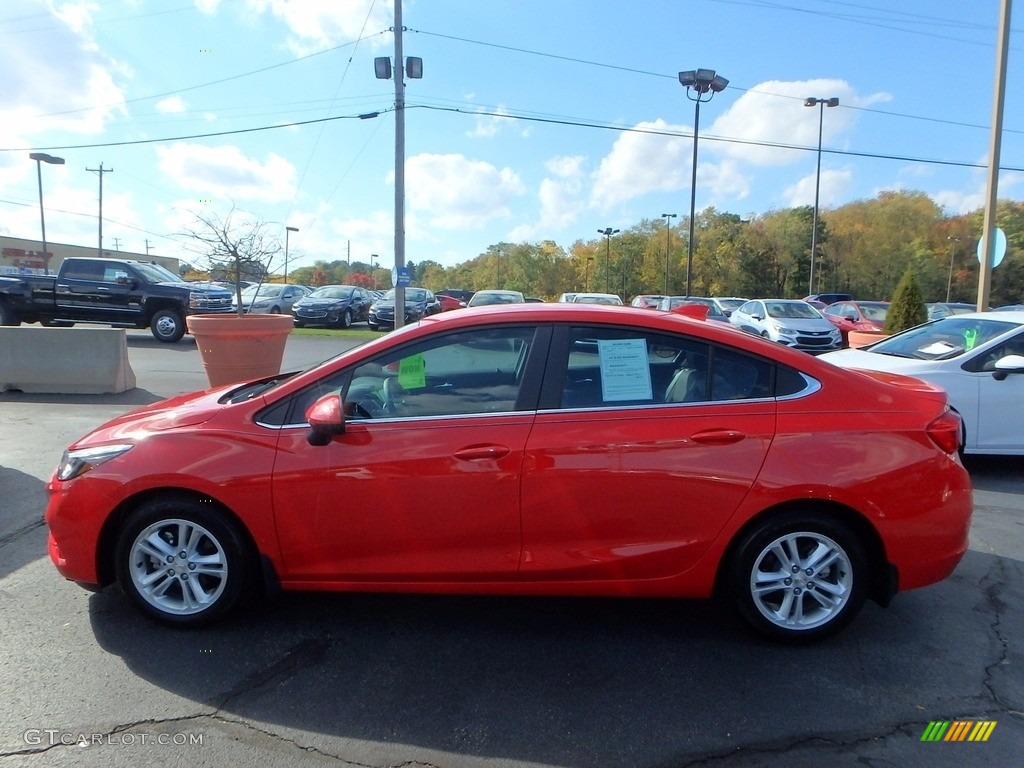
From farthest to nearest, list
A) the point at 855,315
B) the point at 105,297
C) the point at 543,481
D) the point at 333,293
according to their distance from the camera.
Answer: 1. the point at 333,293
2. the point at 855,315
3. the point at 105,297
4. the point at 543,481

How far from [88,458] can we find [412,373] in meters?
1.63

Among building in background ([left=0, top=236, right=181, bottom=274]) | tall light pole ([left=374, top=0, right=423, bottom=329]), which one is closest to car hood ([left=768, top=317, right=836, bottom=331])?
tall light pole ([left=374, top=0, right=423, bottom=329])

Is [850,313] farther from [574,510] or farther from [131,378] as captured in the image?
[574,510]

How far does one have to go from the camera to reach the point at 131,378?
10711 millimetres

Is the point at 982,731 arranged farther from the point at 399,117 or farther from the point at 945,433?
the point at 399,117

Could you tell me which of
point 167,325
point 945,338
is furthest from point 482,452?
point 167,325

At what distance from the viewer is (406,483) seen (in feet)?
11.1

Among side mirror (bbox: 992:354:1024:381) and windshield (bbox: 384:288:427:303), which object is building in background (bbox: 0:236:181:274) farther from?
side mirror (bbox: 992:354:1024:381)

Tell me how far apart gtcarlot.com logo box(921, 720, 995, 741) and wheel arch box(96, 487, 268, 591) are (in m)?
2.93

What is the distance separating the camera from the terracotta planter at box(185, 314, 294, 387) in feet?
27.5

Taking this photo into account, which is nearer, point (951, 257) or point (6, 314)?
point (6, 314)

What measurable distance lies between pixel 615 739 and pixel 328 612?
174cm

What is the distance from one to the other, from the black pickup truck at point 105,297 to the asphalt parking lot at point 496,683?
15410mm

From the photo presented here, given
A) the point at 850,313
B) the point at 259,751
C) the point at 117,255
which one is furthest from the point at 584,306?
the point at 117,255
